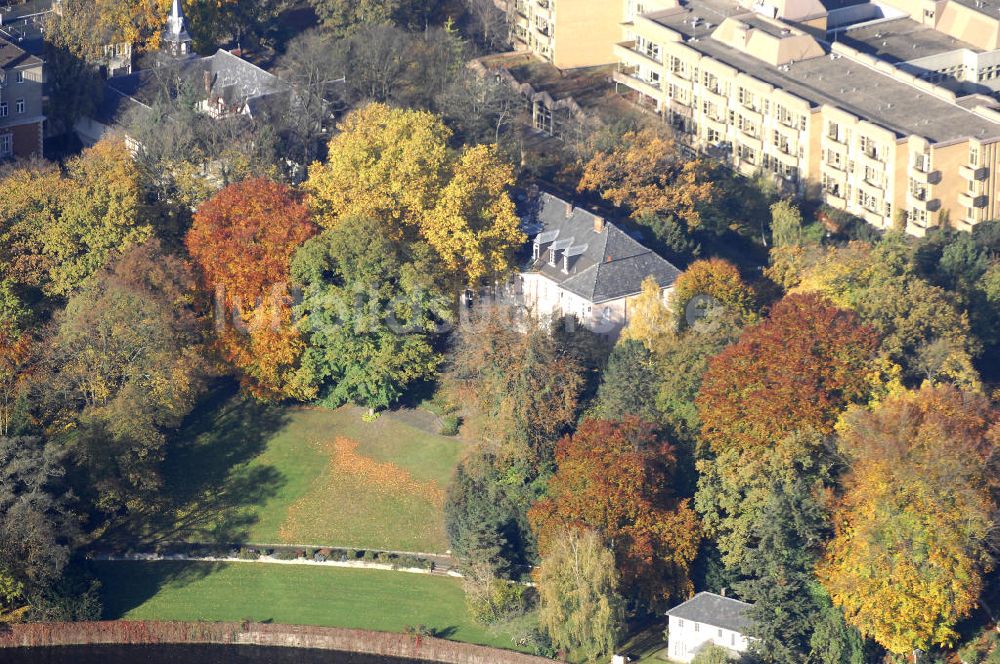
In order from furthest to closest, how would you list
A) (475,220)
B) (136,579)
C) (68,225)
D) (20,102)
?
(20,102)
(475,220)
(68,225)
(136,579)

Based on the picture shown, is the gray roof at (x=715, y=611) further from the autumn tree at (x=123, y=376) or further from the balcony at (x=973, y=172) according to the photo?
the balcony at (x=973, y=172)

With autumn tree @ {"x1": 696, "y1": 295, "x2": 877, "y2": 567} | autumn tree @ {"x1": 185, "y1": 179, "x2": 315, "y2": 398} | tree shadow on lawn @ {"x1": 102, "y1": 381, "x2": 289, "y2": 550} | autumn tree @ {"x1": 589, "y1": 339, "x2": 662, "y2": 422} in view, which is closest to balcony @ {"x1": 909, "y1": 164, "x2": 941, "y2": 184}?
autumn tree @ {"x1": 696, "y1": 295, "x2": 877, "y2": 567}

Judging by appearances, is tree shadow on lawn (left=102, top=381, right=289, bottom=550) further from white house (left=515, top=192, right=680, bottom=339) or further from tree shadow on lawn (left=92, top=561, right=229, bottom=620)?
white house (left=515, top=192, right=680, bottom=339)

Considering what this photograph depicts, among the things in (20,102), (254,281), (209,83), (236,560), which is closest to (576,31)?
(209,83)

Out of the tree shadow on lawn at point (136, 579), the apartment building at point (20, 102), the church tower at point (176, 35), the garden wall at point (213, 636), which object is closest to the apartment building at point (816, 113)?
the church tower at point (176, 35)

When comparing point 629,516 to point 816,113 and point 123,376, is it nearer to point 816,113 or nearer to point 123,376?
point 123,376

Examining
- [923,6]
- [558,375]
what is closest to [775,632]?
[558,375]
